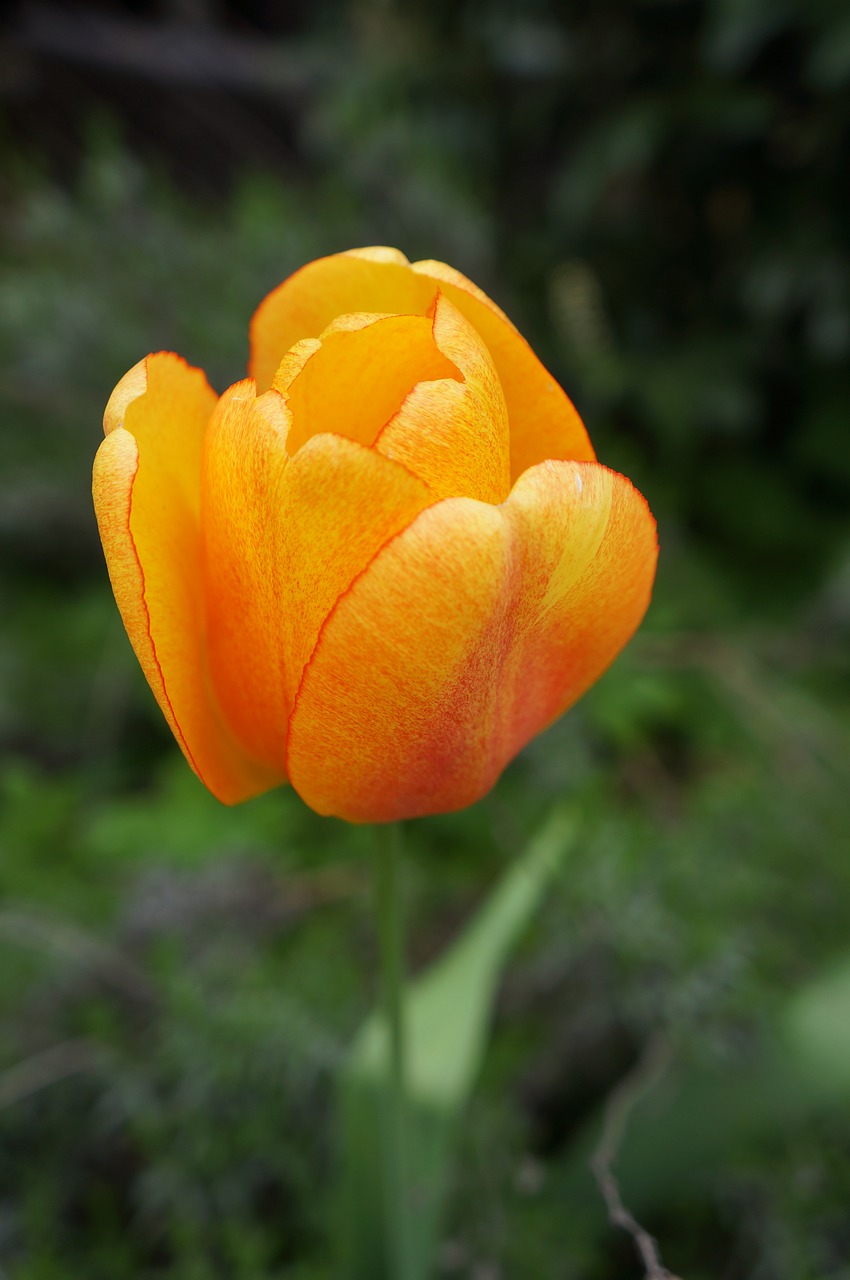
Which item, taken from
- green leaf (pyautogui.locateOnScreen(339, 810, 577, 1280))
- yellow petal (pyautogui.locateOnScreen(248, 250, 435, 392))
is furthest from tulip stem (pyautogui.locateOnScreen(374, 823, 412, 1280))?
yellow petal (pyautogui.locateOnScreen(248, 250, 435, 392))

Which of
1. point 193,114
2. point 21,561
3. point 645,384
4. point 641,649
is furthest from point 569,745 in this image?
point 193,114

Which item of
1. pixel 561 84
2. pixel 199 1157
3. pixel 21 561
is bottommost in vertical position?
pixel 21 561

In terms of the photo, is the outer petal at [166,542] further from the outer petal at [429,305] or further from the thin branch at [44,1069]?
the thin branch at [44,1069]

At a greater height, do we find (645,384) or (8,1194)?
(645,384)

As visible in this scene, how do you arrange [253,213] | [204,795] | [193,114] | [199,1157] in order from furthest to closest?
1. [193,114]
2. [253,213]
3. [204,795]
4. [199,1157]

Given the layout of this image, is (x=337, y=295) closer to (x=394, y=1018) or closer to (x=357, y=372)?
(x=357, y=372)

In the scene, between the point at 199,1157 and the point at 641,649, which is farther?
the point at 641,649

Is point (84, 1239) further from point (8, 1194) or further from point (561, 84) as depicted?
point (561, 84)

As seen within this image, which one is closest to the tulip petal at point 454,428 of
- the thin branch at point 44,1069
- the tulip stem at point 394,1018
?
the tulip stem at point 394,1018
